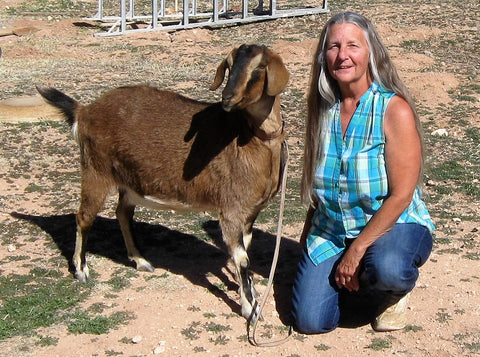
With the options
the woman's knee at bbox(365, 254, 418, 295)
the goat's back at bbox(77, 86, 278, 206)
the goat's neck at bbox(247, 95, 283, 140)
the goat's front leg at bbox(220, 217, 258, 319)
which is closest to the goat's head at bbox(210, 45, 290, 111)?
the goat's neck at bbox(247, 95, 283, 140)

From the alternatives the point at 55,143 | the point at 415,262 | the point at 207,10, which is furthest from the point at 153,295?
the point at 207,10

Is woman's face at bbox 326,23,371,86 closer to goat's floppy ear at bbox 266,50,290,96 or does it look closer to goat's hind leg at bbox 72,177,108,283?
goat's floppy ear at bbox 266,50,290,96

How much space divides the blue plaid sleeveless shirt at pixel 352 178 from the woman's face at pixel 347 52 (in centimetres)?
17

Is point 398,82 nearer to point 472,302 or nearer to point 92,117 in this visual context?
point 472,302

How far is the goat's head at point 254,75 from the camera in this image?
393cm

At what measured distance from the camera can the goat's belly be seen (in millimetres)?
4754

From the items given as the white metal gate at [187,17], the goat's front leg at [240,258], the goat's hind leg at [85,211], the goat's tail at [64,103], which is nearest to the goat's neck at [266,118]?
the goat's front leg at [240,258]

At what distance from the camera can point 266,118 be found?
429 centimetres

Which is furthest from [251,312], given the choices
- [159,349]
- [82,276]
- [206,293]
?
[82,276]

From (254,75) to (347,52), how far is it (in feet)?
1.75

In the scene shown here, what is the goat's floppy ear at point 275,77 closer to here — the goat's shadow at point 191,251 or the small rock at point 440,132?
the goat's shadow at point 191,251

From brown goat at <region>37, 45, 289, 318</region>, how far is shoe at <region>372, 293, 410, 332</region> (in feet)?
2.59

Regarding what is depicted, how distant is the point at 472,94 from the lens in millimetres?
9188

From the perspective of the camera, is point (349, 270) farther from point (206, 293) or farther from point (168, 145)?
point (168, 145)
